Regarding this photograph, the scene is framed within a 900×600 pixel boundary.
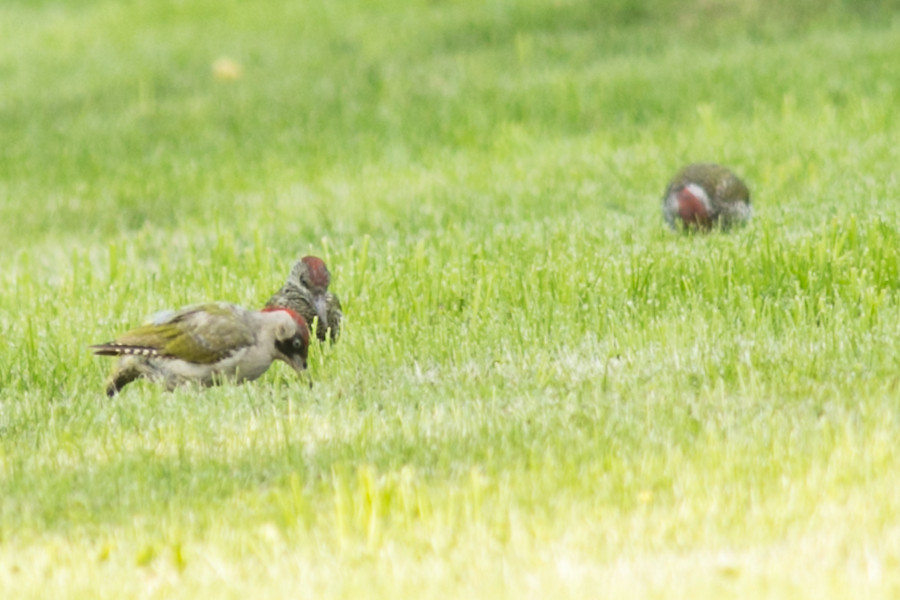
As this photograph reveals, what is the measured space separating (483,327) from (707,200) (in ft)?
7.38

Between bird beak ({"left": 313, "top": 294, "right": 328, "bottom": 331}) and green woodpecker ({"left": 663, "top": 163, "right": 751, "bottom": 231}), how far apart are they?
281 centimetres

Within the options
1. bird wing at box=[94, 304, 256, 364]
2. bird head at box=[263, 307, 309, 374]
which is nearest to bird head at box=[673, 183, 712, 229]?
bird head at box=[263, 307, 309, 374]

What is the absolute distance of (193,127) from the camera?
14.9 m

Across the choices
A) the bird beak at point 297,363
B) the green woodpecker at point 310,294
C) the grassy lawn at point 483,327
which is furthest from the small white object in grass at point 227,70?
the bird beak at point 297,363

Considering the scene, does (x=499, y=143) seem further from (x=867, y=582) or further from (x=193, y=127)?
(x=867, y=582)

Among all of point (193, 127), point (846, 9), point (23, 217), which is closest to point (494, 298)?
point (23, 217)

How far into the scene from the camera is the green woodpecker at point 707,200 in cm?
899

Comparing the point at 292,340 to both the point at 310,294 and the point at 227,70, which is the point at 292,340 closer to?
the point at 310,294

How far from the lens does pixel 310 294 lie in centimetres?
735

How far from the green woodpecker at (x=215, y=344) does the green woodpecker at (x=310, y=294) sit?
488 millimetres

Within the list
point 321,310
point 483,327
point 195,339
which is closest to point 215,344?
point 195,339

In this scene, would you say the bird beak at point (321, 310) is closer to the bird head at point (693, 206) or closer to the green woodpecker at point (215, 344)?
the green woodpecker at point (215, 344)

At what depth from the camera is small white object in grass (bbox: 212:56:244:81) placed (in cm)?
1694

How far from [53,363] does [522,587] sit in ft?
12.7
